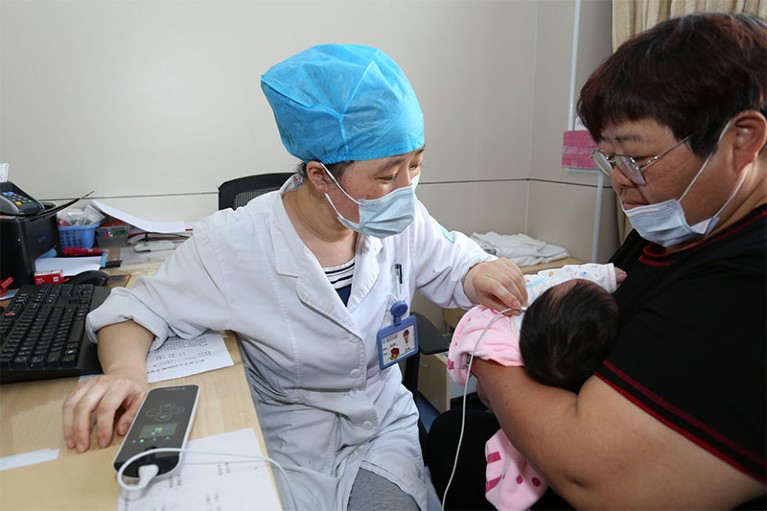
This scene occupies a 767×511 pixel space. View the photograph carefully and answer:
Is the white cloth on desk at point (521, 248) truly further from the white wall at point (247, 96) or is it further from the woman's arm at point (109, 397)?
the woman's arm at point (109, 397)

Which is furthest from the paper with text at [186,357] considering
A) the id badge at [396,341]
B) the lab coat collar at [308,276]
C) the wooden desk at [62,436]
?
the id badge at [396,341]

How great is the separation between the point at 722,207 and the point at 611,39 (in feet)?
7.16

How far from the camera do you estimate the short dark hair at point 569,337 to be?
0.83m

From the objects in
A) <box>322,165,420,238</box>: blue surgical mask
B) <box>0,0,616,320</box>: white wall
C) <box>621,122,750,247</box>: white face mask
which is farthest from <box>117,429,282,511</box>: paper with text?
<box>0,0,616,320</box>: white wall

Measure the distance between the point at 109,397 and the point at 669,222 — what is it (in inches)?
41.2

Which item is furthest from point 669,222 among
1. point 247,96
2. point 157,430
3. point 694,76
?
point 247,96

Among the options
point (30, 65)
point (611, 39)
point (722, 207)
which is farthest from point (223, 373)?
point (611, 39)

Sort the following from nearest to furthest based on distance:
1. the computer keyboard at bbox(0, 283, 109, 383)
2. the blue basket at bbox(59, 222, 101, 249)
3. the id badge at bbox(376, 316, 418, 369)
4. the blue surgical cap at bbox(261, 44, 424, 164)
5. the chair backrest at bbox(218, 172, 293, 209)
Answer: the computer keyboard at bbox(0, 283, 109, 383)
the blue surgical cap at bbox(261, 44, 424, 164)
the id badge at bbox(376, 316, 418, 369)
the chair backrest at bbox(218, 172, 293, 209)
the blue basket at bbox(59, 222, 101, 249)

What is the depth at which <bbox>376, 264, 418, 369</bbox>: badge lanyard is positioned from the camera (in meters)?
1.24

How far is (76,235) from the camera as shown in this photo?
78.4 inches

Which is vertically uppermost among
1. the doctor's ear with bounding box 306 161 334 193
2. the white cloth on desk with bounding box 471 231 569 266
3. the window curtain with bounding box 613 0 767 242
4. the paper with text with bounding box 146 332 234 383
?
the window curtain with bounding box 613 0 767 242

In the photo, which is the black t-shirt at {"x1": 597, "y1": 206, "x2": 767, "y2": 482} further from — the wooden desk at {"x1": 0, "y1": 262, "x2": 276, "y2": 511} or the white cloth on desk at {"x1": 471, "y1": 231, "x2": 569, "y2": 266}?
the white cloth on desk at {"x1": 471, "y1": 231, "x2": 569, "y2": 266}

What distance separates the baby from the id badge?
24 centimetres

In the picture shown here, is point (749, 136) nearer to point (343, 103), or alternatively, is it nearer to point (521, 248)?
point (343, 103)
